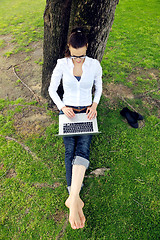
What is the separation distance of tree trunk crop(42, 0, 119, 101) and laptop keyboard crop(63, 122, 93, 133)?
60.9 inches

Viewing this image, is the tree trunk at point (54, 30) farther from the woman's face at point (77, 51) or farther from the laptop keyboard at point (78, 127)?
Result: the laptop keyboard at point (78, 127)

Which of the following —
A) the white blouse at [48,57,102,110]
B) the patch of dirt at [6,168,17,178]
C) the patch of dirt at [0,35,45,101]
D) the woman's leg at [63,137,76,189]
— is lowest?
the patch of dirt at [6,168,17,178]

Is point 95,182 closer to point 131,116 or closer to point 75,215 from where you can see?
point 75,215

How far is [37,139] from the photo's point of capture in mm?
3260

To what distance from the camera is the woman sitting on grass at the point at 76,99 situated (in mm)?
2277

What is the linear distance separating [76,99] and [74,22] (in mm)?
1333

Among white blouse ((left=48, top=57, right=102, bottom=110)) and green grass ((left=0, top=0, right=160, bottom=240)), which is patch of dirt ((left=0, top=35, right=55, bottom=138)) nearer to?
green grass ((left=0, top=0, right=160, bottom=240))

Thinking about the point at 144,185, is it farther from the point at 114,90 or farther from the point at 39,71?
the point at 39,71

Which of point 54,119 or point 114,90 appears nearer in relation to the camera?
point 54,119

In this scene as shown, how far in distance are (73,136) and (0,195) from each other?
157 cm

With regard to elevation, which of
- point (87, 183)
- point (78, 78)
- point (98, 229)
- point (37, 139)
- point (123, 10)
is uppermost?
point (123, 10)

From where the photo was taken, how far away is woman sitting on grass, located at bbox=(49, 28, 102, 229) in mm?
2277

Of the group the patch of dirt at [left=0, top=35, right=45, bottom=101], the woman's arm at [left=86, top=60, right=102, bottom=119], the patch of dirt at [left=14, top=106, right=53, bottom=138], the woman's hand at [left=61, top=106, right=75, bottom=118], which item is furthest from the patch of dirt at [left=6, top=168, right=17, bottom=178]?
the patch of dirt at [left=0, top=35, right=45, bottom=101]

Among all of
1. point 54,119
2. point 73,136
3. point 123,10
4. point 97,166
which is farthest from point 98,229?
Result: point 123,10
